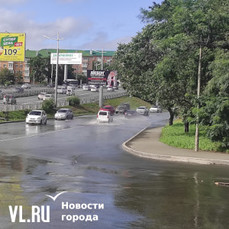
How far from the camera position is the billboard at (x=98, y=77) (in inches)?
2911

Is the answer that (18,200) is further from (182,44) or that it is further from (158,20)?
(158,20)

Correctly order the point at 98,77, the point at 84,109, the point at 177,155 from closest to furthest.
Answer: the point at 177,155
the point at 84,109
the point at 98,77

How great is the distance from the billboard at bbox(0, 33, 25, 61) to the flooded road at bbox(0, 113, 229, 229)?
3443 cm

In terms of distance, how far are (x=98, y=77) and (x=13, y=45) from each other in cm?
2548

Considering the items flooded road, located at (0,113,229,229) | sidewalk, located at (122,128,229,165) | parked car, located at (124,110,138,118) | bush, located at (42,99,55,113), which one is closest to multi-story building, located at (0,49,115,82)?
parked car, located at (124,110,138,118)

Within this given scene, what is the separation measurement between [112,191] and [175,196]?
1.69m

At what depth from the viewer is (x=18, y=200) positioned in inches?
359

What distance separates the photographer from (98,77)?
74.3 metres

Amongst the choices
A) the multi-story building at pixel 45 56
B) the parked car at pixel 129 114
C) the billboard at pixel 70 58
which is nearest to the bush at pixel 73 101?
the parked car at pixel 129 114

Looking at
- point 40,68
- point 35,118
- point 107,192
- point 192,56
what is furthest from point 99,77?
point 40,68

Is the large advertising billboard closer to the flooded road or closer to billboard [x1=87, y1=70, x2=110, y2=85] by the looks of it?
billboard [x1=87, y1=70, x2=110, y2=85]

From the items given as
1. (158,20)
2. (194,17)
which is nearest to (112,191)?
(194,17)

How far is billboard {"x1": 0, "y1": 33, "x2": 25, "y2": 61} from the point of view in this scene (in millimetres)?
50562

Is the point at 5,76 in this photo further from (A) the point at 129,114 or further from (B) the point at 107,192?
(B) the point at 107,192
